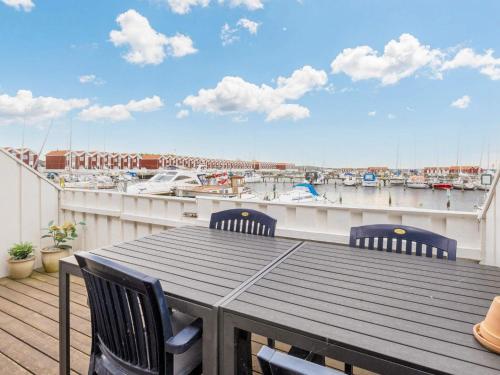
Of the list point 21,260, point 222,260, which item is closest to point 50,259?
point 21,260

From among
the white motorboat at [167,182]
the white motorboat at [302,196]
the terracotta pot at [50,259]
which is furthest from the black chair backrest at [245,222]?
the white motorboat at [167,182]

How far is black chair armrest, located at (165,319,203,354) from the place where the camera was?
0.96 meters

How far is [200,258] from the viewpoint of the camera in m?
1.55

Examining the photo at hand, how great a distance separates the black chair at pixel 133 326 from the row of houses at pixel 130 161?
47.5m

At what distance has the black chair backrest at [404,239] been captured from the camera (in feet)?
5.17

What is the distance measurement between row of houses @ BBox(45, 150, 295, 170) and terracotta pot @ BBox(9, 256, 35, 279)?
45.5 meters

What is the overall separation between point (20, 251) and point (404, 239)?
3.95 meters

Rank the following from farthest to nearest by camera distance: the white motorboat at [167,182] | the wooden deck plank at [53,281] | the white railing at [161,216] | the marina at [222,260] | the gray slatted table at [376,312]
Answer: the white motorboat at [167,182] → the wooden deck plank at [53,281] → the white railing at [161,216] → the marina at [222,260] → the gray slatted table at [376,312]

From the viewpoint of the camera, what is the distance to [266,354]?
0.58m

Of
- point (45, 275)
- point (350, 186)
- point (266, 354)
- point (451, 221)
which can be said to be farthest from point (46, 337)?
point (350, 186)

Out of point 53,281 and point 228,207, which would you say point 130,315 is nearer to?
point 228,207

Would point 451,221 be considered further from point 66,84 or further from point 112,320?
point 66,84

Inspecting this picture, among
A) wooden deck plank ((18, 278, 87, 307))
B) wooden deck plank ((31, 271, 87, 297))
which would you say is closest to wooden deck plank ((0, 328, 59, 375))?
wooden deck plank ((18, 278, 87, 307))

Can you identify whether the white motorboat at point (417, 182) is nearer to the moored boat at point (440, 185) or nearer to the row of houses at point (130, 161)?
the moored boat at point (440, 185)
